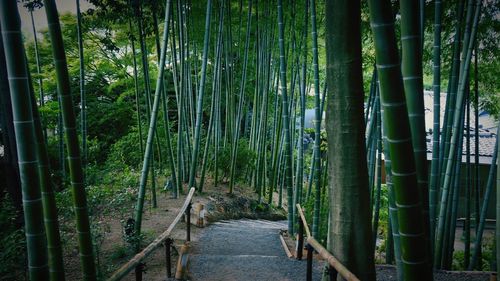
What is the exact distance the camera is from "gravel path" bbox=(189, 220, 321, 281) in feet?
10.4

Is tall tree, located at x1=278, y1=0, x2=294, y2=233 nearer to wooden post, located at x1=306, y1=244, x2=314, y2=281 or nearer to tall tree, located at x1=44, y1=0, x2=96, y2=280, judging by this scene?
wooden post, located at x1=306, y1=244, x2=314, y2=281

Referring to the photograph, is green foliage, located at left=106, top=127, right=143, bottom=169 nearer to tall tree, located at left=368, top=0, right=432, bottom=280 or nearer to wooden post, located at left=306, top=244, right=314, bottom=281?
wooden post, located at left=306, top=244, right=314, bottom=281

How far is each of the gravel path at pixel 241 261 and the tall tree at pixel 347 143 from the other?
116 cm

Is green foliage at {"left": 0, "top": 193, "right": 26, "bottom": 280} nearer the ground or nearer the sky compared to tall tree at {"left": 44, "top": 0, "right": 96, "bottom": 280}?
nearer the ground

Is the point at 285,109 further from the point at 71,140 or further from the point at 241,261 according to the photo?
the point at 71,140

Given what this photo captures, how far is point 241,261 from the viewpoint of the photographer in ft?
11.4

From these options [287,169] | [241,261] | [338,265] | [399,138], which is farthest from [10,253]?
[399,138]

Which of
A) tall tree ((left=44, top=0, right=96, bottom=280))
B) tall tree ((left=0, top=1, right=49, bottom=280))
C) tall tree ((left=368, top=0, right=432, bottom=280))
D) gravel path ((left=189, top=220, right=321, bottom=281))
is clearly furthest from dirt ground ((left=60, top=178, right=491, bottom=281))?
tall tree ((left=368, top=0, right=432, bottom=280))

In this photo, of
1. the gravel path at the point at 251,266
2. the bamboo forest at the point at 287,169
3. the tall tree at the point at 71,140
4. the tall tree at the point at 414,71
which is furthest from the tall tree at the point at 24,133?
the gravel path at the point at 251,266

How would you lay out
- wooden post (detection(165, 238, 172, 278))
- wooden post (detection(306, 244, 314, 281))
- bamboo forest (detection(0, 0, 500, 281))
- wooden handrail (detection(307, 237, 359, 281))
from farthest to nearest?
wooden post (detection(165, 238, 172, 278)) < wooden post (detection(306, 244, 314, 281)) < wooden handrail (detection(307, 237, 359, 281)) < bamboo forest (detection(0, 0, 500, 281))

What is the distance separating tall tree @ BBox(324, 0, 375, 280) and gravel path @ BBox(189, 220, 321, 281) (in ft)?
3.80

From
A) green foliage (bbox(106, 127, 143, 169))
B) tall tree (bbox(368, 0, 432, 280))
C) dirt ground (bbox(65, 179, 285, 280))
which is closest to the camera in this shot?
tall tree (bbox(368, 0, 432, 280))

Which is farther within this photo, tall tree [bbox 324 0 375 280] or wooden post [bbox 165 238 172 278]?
wooden post [bbox 165 238 172 278]

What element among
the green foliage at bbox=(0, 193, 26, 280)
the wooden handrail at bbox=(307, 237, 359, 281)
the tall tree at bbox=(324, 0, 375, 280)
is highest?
the tall tree at bbox=(324, 0, 375, 280)
